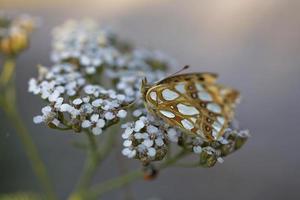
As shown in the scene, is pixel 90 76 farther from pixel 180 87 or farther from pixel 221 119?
pixel 221 119

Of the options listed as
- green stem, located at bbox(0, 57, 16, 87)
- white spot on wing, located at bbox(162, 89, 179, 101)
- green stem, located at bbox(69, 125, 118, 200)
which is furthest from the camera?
green stem, located at bbox(0, 57, 16, 87)

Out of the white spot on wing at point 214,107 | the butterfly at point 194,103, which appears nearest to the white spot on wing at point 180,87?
the butterfly at point 194,103

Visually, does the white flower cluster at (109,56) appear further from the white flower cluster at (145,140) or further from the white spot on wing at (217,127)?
the white spot on wing at (217,127)

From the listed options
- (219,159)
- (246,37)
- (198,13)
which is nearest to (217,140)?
(219,159)

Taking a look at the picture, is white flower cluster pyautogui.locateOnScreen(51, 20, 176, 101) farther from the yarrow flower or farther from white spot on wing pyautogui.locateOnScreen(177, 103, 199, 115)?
white spot on wing pyautogui.locateOnScreen(177, 103, 199, 115)

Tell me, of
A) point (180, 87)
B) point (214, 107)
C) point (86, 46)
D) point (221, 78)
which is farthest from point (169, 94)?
point (221, 78)

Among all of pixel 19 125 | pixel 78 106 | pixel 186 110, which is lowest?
pixel 19 125

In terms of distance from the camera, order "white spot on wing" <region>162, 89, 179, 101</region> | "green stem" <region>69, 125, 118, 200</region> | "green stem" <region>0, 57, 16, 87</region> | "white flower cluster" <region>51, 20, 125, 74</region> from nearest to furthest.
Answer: "white spot on wing" <region>162, 89, 179, 101</region>, "green stem" <region>69, 125, 118, 200</region>, "white flower cluster" <region>51, 20, 125, 74</region>, "green stem" <region>0, 57, 16, 87</region>

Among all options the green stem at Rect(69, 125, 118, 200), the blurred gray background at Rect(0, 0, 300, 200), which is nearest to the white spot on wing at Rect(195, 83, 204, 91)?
the green stem at Rect(69, 125, 118, 200)

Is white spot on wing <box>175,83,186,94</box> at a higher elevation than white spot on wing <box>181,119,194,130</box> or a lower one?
higher
